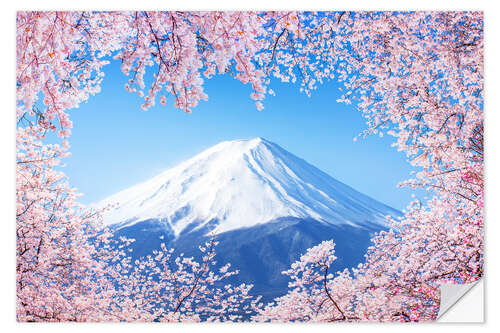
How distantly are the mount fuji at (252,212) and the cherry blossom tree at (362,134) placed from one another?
0.13 metres

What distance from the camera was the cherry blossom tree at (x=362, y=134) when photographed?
2492mm

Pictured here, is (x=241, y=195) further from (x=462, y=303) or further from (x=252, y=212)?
(x=462, y=303)

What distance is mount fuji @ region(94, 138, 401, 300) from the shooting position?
2.69 m

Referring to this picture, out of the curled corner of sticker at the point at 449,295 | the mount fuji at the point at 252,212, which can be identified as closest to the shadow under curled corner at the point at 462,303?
the curled corner of sticker at the point at 449,295

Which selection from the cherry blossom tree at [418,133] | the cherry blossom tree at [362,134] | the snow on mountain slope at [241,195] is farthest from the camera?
the snow on mountain slope at [241,195]

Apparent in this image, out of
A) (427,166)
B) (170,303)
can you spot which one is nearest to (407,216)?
(427,166)

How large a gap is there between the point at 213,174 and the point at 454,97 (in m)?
2.06

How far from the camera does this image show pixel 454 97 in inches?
108

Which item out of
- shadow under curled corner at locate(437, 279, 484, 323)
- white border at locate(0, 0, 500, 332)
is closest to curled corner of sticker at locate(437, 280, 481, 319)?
shadow under curled corner at locate(437, 279, 484, 323)

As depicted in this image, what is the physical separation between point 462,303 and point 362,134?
145 cm

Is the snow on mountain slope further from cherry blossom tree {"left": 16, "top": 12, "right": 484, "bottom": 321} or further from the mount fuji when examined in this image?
cherry blossom tree {"left": 16, "top": 12, "right": 484, "bottom": 321}

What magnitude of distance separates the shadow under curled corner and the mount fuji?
0.64 metres
